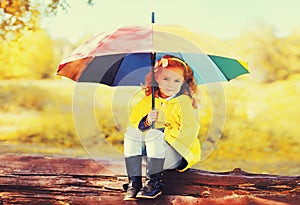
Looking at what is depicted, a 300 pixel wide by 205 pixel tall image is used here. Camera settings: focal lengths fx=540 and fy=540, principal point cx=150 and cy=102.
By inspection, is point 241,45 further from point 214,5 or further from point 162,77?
point 162,77

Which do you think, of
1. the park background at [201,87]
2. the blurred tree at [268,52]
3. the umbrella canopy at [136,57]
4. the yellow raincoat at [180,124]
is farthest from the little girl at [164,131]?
the blurred tree at [268,52]

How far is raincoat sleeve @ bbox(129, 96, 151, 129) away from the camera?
10.4 ft

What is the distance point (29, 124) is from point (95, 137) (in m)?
0.44

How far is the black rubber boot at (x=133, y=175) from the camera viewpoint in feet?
10.2

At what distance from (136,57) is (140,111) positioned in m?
0.34

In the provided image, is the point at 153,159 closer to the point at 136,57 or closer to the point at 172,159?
the point at 172,159

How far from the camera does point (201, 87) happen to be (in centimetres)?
340

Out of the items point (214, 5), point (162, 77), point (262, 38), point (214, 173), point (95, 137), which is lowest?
point (214, 173)

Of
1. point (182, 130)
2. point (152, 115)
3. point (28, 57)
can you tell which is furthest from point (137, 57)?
point (28, 57)

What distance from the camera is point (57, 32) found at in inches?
139

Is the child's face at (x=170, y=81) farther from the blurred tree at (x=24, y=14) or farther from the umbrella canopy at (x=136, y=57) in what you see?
the blurred tree at (x=24, y=14)

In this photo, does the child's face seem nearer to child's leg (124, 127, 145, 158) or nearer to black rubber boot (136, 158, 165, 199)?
child's leg (124, 127, 145, 158)

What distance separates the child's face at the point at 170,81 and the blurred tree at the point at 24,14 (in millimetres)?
870

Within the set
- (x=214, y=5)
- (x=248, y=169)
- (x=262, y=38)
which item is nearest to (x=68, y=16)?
(x=214, y=5)
